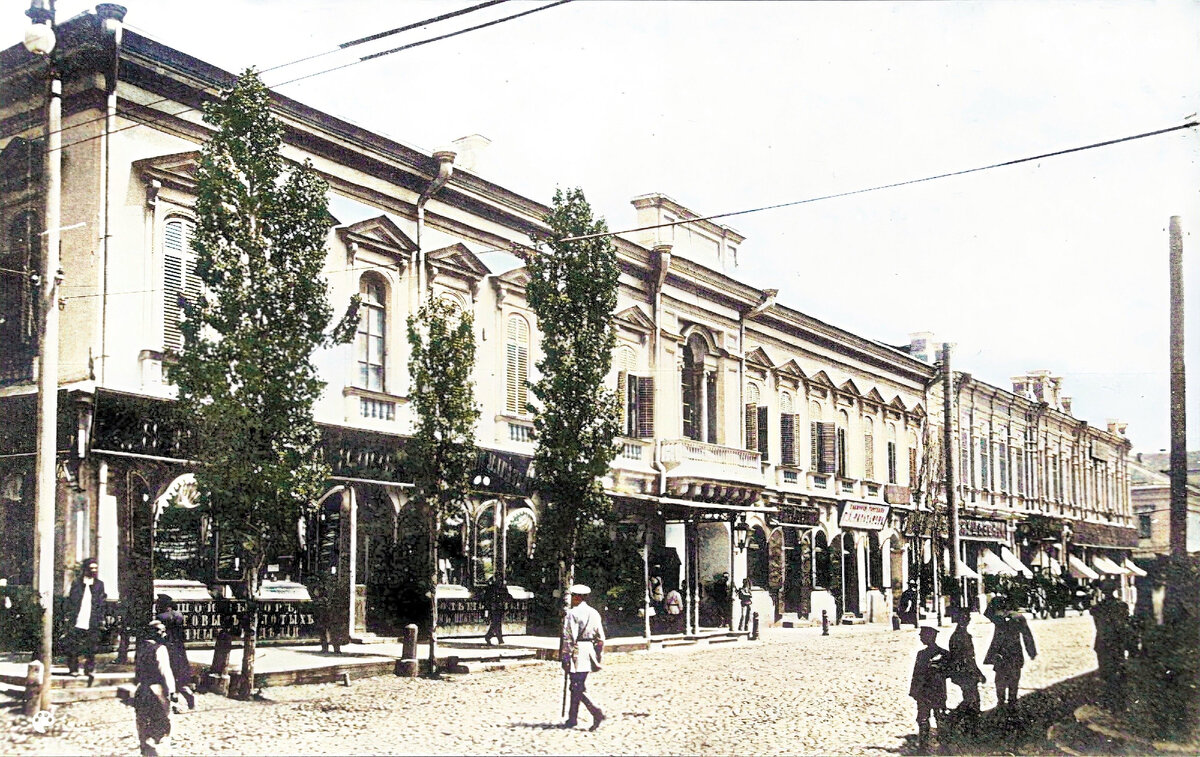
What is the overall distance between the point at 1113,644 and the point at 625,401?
628 centimetres

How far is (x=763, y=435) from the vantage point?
20500mm

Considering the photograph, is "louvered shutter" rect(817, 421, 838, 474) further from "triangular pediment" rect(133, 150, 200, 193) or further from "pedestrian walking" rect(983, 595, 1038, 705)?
"triangular pediment" rect(133, 150, 200, 193)

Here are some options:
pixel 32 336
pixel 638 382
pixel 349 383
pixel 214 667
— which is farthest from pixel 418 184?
pixel 214 667

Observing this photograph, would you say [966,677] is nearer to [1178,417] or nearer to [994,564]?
[1178,417]

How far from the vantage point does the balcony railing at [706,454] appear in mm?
16016

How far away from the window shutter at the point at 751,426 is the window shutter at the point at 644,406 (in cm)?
419

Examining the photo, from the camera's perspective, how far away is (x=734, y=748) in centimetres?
1020

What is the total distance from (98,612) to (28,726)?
3.60 ft

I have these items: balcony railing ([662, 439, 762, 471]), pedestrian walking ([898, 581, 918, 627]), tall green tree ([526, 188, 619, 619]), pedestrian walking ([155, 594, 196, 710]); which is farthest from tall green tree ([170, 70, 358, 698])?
pedestrian walking ([898, 581, 918, 627])

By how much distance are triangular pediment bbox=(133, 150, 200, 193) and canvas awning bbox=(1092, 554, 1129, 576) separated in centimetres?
967

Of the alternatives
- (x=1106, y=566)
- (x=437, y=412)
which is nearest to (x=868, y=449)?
(x=1106, y=566)

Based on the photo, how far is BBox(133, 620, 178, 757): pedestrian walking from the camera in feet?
28.3

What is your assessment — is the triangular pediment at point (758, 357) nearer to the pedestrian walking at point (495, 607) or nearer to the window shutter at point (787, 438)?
the window shutter at point (787, 438)

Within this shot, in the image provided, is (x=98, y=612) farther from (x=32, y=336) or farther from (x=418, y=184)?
(x=418, y=184)
